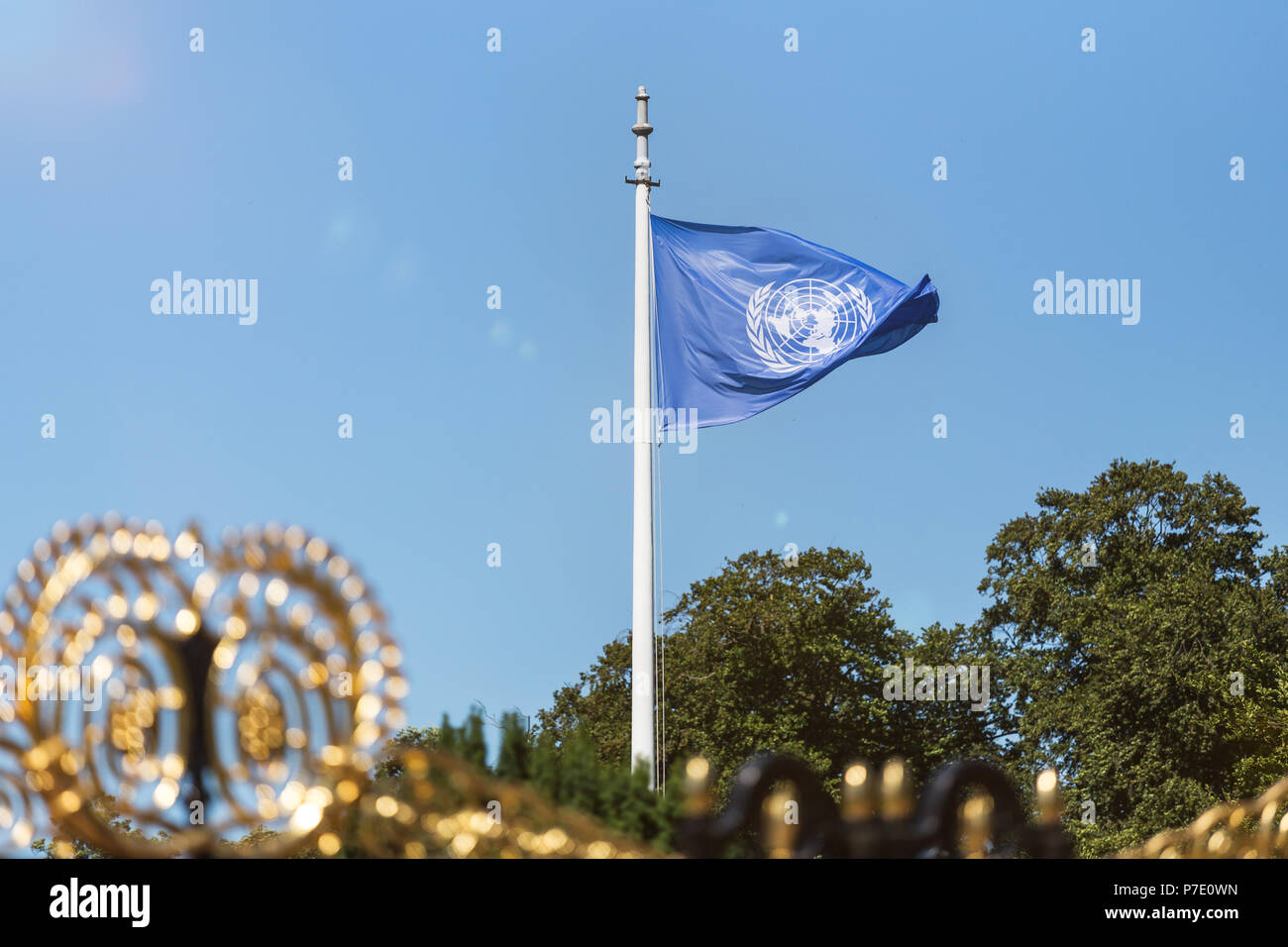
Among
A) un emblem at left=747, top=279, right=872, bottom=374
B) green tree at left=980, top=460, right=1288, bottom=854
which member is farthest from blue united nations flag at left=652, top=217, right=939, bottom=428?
green tree at left=980, top=460, right=1288, bottom=854

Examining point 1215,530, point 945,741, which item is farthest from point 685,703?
point 1215,530

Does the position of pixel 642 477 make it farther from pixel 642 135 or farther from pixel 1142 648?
pixel 1142 648

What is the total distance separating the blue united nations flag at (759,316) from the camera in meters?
15.5

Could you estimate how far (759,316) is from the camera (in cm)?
1581

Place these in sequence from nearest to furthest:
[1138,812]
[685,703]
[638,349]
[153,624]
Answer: [153,624] → [638,349] → [1138,812] → [685,703]

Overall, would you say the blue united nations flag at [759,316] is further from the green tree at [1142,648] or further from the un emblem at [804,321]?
the green tree at [1142,648]

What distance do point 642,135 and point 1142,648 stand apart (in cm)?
2185

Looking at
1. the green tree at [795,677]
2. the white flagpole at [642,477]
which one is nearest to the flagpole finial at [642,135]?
the white flagpole at [642,477]

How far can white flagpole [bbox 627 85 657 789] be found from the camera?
14.2 meters

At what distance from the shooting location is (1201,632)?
33.0 meters

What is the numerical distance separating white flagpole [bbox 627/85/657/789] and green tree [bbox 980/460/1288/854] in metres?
19.9

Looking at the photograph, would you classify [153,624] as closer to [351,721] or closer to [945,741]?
[351,721]

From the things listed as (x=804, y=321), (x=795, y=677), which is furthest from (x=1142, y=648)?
(x=804, y=321)
